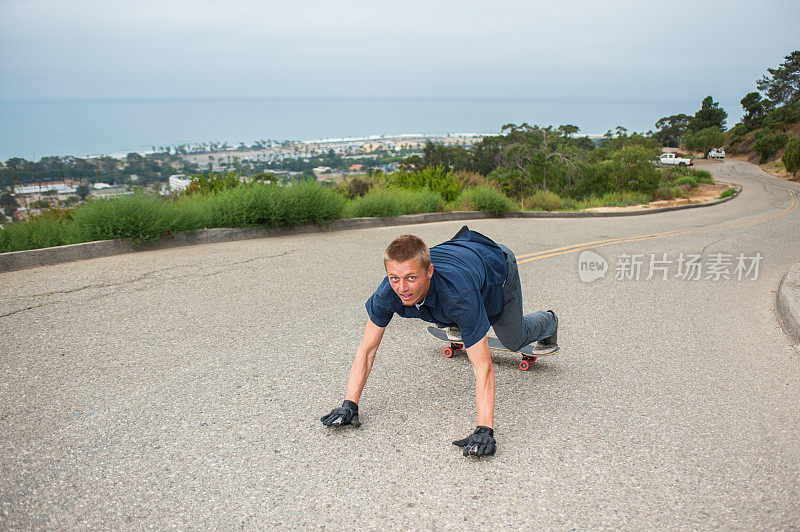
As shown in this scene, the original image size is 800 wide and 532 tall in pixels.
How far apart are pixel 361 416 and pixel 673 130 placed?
11560 centimetres

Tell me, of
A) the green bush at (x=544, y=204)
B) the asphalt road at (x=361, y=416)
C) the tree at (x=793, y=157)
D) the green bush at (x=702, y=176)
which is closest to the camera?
the asphalt road at (x=361, y=416)

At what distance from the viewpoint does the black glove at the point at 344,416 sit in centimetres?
358

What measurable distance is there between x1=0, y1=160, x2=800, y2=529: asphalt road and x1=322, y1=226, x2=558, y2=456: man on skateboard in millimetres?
279

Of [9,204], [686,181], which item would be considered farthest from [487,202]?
[686,181]

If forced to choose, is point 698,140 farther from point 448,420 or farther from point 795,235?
point 448,420

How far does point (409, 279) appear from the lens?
3.09 meters

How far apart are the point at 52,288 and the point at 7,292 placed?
1.54 ft

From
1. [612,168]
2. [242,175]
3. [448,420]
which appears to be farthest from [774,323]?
[612,168]

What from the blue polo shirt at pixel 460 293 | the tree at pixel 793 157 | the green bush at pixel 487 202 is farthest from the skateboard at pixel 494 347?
the tree at pixel 793 157

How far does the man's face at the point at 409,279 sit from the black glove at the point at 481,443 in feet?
3.04

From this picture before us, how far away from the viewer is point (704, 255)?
10719 millimetres

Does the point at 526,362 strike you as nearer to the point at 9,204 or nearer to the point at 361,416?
the point at 361,416

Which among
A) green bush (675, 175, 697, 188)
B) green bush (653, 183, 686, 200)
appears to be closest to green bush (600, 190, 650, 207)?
green bush (653, 183, 686, 200)

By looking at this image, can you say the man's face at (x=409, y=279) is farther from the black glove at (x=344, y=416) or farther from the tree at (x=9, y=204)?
the tree at (x=9, y=204)
